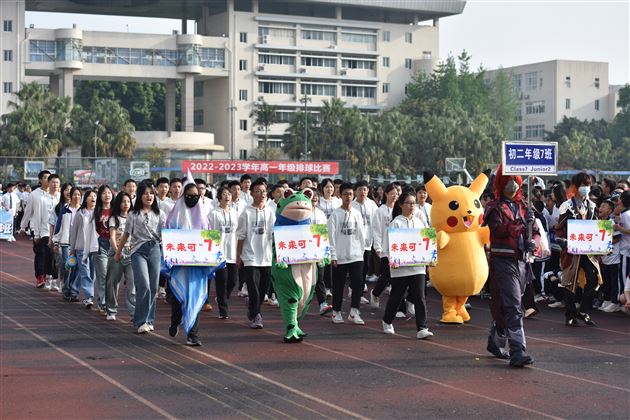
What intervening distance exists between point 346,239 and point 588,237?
10.7 ft

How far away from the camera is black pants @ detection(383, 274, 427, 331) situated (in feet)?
41.4

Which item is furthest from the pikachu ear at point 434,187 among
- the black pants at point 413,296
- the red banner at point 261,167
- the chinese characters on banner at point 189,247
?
the red banner at point 261,167

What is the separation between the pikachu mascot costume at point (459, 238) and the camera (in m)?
13.6

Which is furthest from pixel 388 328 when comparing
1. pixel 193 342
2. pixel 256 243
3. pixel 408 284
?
pixel 193 342

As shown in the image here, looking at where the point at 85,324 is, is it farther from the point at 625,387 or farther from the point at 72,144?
the point at 72,144

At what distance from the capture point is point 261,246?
13.9 metres

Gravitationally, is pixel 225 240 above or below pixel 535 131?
below

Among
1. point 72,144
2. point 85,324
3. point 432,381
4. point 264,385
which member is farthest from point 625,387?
point 72,144

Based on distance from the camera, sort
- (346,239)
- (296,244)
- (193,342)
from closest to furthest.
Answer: (193,342) < (296,244) < (346,239)

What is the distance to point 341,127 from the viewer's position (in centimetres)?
8106

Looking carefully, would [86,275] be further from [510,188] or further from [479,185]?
[510,188]

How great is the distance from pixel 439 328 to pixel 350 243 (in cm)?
168

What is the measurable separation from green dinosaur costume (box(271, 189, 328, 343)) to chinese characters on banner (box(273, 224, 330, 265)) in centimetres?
12

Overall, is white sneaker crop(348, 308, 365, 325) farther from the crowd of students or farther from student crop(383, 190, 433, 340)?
student crop(383, 190, 433, 340)
